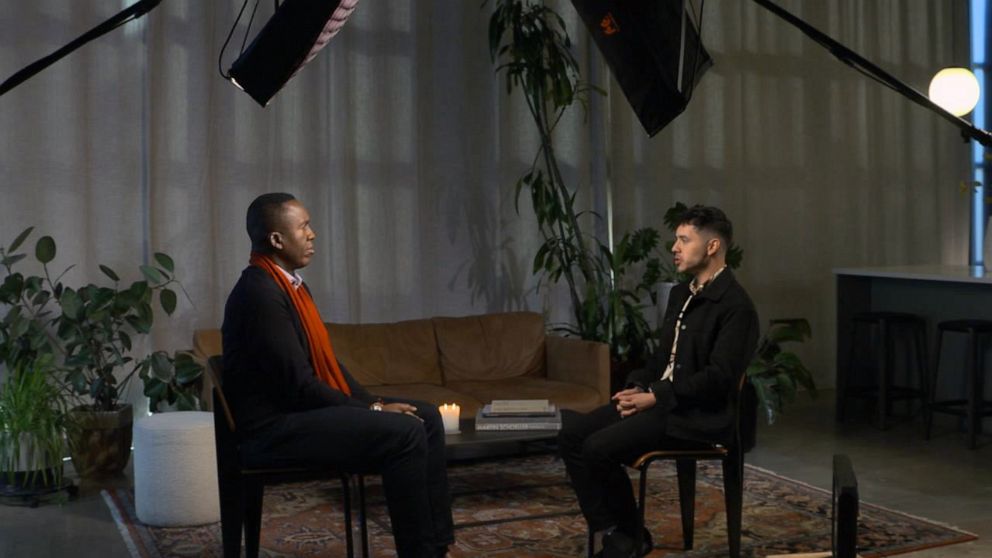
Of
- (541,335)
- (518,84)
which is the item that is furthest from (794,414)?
(518,84)

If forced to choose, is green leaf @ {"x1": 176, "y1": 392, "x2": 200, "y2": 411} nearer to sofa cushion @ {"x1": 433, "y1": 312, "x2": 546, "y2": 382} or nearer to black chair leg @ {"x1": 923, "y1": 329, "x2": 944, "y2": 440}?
sofa cushion @ {"x1": 433, "y1": 312, "x2": 546, "y2": 382}

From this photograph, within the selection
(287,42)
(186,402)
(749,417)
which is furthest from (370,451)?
(749,417)

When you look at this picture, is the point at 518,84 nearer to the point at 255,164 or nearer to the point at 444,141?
the point at 444,141

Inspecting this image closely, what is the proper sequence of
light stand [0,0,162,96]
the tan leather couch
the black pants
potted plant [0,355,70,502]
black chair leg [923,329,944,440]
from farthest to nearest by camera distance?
1. black chair leg [923,329,944,440]
2. the tan leather couch
3. potted plant [0,355,70,502]
4. the black pants
5. light stand [0,0,162,96]

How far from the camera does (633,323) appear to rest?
595 cm

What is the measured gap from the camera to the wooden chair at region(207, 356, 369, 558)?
10.5ft

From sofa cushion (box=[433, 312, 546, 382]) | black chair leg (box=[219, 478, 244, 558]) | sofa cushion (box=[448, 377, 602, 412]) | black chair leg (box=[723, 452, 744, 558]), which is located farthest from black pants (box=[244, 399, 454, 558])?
sofa cushion (box=[433, 312, 546, 382])

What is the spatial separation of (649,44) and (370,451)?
2193 millimetres

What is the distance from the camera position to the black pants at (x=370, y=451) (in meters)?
3.16

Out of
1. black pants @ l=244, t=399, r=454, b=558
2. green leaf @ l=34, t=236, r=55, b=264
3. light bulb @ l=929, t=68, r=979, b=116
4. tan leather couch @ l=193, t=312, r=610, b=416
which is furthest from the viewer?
light bulb @ l=929, t=68, r=979, b=116

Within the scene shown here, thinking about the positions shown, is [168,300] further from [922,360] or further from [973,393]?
[922,360]

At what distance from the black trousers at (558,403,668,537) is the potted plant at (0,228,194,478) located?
93.1 inches

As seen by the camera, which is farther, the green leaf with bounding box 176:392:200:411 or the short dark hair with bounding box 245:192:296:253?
the green leaf with bounding box 176:392:200:411

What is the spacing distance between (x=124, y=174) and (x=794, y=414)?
4.08 metres
